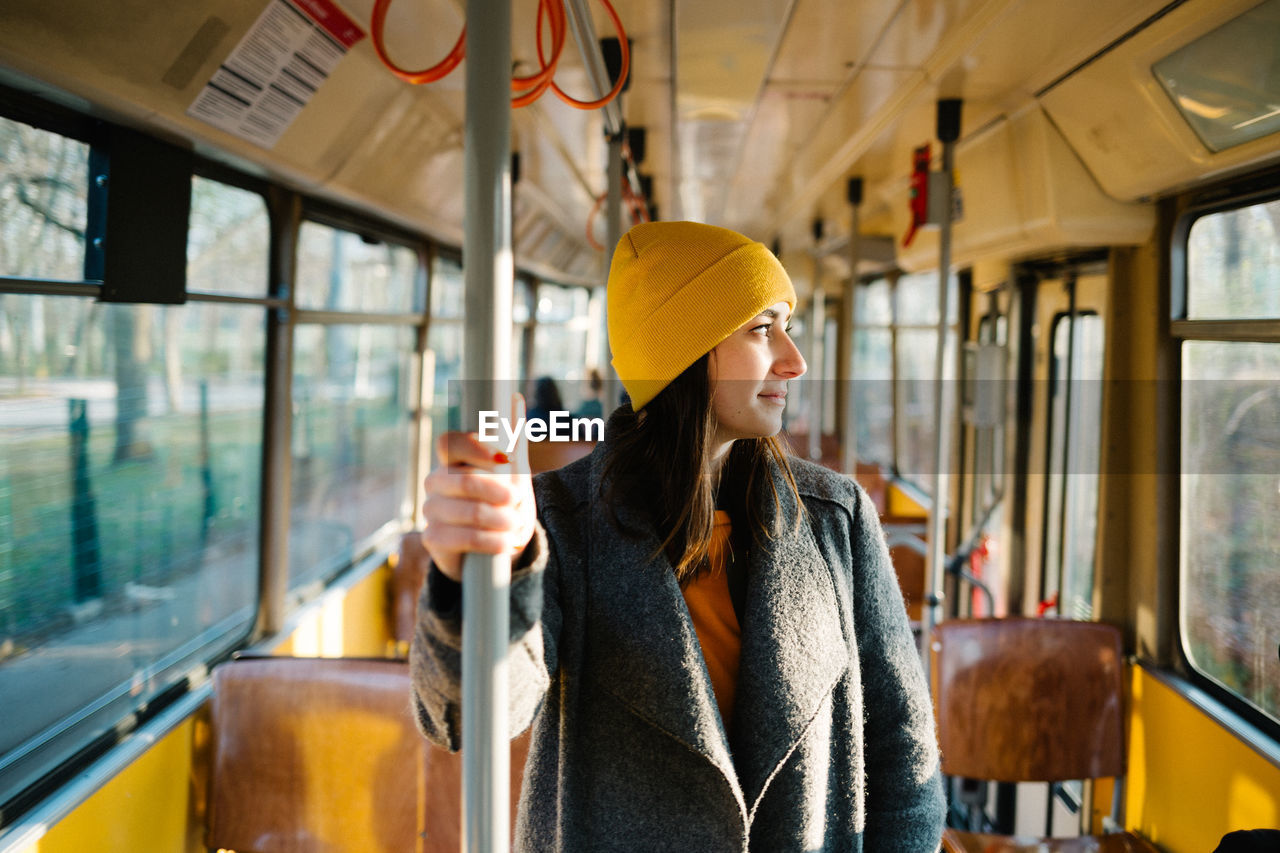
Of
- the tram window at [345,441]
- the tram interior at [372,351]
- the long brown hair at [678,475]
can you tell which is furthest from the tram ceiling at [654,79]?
the long brown hair at [678,475]

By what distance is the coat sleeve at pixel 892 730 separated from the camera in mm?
1251

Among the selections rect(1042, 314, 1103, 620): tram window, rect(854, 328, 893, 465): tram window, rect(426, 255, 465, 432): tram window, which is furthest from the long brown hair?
rect(854, 328, 893, 465): tram window

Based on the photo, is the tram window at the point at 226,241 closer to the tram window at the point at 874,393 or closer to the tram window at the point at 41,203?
the tram window at the point at 41,203

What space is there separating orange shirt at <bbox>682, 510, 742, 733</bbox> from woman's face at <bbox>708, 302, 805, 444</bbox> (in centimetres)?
17

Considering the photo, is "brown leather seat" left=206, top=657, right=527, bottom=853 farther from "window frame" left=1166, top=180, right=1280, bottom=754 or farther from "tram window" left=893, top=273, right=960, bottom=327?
"tram window" left=893, top=273, right=960, bottom=327

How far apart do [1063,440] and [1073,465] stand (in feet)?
0.47

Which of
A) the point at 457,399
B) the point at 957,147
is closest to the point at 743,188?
the point at 957,147

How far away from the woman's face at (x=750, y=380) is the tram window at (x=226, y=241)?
1840mm

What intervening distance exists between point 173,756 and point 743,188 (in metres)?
4.97

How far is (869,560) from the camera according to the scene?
4.23 feet

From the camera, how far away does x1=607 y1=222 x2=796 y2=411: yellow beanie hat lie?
3.94 ft

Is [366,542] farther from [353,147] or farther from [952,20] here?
[952,20]

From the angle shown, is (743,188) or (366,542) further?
(743,188)

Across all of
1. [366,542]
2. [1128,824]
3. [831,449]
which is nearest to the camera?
[1128,824]
